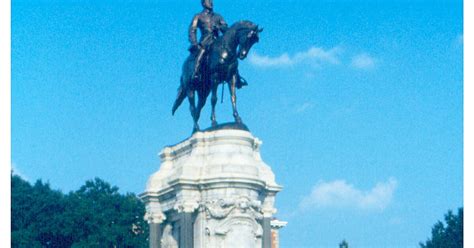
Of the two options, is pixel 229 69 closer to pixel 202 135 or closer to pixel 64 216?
pixel 202 135

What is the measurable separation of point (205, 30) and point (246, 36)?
2238 mm

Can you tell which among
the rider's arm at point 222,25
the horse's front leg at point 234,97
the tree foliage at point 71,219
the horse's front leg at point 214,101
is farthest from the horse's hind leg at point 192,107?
the tree foliage at point 71,219

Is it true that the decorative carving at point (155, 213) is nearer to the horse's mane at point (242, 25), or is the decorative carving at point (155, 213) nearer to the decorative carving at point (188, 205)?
the decorative carving at point (188, 205)

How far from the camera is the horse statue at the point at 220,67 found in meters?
29.9

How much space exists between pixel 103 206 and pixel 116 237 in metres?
2.68

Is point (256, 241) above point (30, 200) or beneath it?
beneath

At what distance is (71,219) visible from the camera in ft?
175

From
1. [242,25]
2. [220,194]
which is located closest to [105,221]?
[220,194]

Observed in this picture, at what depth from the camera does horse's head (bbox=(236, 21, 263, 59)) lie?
29.8 m

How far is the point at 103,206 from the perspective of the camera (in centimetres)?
5612

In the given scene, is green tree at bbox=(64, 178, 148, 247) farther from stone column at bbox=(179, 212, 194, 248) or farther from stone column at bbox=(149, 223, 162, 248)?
stone column at bbox=(179, 212, 194, 248)

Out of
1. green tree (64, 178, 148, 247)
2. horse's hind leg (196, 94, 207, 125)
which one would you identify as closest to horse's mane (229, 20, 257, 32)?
horse's hind leg (196, 94, 207, 125)
